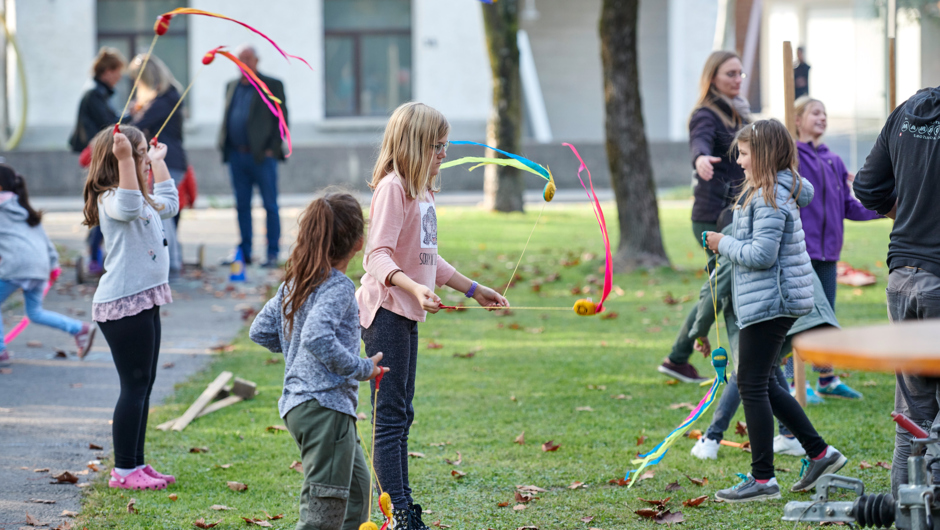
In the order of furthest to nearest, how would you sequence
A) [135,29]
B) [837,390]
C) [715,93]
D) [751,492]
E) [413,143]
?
[135,29]
[837,390]
[715,93]
[751,492]
[413,143]

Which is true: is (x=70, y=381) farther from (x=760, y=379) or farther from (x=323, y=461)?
Result: (x=760, y=379)

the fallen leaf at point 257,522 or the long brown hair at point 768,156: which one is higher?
the long brown hair at point 768,156

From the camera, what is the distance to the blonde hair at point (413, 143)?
3615 mm

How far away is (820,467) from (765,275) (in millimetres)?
917

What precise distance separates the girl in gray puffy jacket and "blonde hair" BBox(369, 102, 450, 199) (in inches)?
54.5

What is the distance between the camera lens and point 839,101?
20688 mm

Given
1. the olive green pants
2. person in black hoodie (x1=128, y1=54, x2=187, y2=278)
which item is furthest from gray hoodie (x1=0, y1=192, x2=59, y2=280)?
the olive green pants

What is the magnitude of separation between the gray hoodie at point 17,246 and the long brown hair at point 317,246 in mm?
4155

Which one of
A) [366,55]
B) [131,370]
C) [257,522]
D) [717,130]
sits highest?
[366,55]

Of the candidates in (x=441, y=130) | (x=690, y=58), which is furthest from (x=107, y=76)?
(x=690, y=58)

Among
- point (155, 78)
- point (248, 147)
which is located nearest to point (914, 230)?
point (155, 78)

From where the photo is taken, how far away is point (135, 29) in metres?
23.5

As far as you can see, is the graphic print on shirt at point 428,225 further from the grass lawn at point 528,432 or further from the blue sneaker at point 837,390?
the blue sneaker at point 837,390

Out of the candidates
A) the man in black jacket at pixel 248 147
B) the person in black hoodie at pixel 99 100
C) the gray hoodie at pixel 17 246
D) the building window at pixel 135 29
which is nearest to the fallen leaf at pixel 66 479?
the gray hoodie at pixel 17 246
